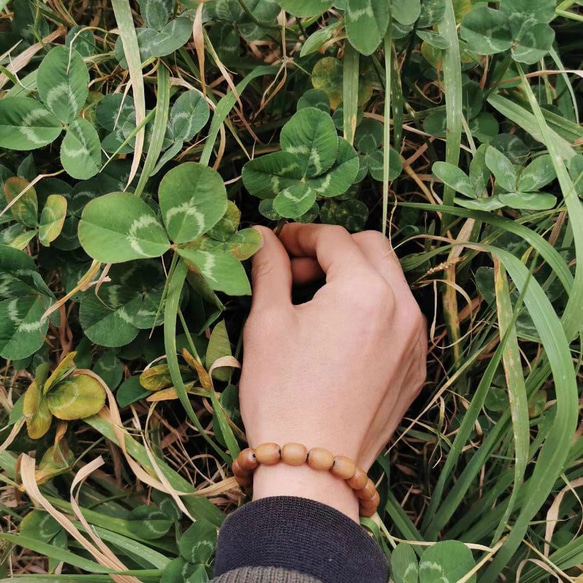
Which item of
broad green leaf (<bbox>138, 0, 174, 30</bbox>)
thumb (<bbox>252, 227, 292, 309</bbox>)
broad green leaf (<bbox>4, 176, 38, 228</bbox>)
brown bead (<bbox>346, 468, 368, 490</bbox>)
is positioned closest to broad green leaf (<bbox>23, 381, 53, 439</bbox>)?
broad green leaf (<bbox>4, 176, 38, 228</bbox>)

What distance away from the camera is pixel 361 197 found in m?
1.07

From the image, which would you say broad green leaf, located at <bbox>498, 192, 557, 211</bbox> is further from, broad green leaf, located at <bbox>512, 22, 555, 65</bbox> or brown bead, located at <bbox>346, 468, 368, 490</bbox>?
brown bead, located at <bbox>346, 468, 368, 490</bbox>

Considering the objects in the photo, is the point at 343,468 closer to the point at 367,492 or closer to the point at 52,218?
the point at 367,492

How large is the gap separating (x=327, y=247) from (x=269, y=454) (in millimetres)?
314

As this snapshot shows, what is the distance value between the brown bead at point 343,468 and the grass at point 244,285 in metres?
0.14

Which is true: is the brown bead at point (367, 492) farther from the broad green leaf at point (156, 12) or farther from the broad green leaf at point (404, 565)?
the broad green leaf at point (156, 12)

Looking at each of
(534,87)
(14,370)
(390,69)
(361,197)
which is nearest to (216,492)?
(14,370)

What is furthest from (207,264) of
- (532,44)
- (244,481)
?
(532,44)

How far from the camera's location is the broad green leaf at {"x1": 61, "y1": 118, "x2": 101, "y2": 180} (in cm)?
87

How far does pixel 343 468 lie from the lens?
83 cm

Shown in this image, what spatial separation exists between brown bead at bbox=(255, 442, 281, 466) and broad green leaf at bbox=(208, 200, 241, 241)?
0.30 m

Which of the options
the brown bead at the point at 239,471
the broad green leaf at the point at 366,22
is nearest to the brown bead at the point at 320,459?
the brown bead at the point at 239,471

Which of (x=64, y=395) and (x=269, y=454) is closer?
(x=269, y=454)

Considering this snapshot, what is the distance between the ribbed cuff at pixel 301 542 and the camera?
0.77 meters
